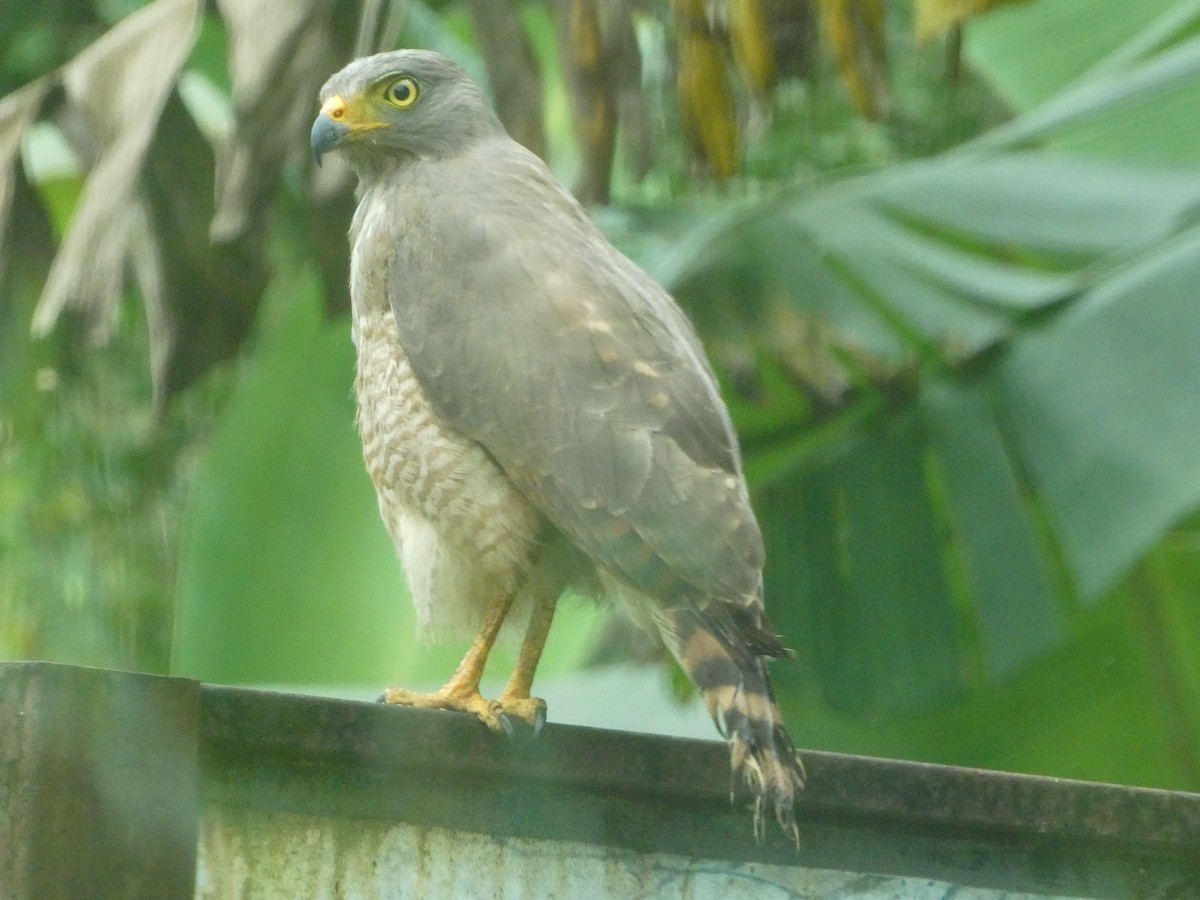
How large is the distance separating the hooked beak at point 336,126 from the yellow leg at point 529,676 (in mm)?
1066

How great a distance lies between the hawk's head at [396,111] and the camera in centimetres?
359

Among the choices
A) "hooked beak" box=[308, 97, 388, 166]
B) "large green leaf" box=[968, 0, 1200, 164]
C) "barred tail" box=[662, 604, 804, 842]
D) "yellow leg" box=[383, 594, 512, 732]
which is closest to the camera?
"barred tail" box=[662, 604, 804, 842]

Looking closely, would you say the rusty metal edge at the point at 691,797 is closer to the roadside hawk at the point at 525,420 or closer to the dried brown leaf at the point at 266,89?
the roadside hawk at the point at 525,420

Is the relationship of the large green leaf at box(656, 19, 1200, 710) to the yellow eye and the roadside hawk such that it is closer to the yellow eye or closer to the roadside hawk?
the yellow eye

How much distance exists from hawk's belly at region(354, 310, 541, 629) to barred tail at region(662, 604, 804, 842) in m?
0.47

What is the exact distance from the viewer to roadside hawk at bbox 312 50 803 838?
8.96 ft

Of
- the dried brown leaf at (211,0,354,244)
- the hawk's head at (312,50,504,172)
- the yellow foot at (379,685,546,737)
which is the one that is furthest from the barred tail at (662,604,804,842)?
the dried brown leaf at (211,0,354,244)

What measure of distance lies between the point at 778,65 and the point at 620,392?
4.85 feet

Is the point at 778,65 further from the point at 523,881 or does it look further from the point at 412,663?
the point at 523,881

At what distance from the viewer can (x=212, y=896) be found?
2.03 meters

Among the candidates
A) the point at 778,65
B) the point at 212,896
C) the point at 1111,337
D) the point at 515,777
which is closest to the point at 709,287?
the point at 778,65

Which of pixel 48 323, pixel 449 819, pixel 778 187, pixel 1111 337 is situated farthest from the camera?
pixel 778 187

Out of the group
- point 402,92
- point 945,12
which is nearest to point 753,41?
point 945,12

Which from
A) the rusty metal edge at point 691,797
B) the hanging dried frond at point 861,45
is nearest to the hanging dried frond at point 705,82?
the hanging dried frond at point 861,45
